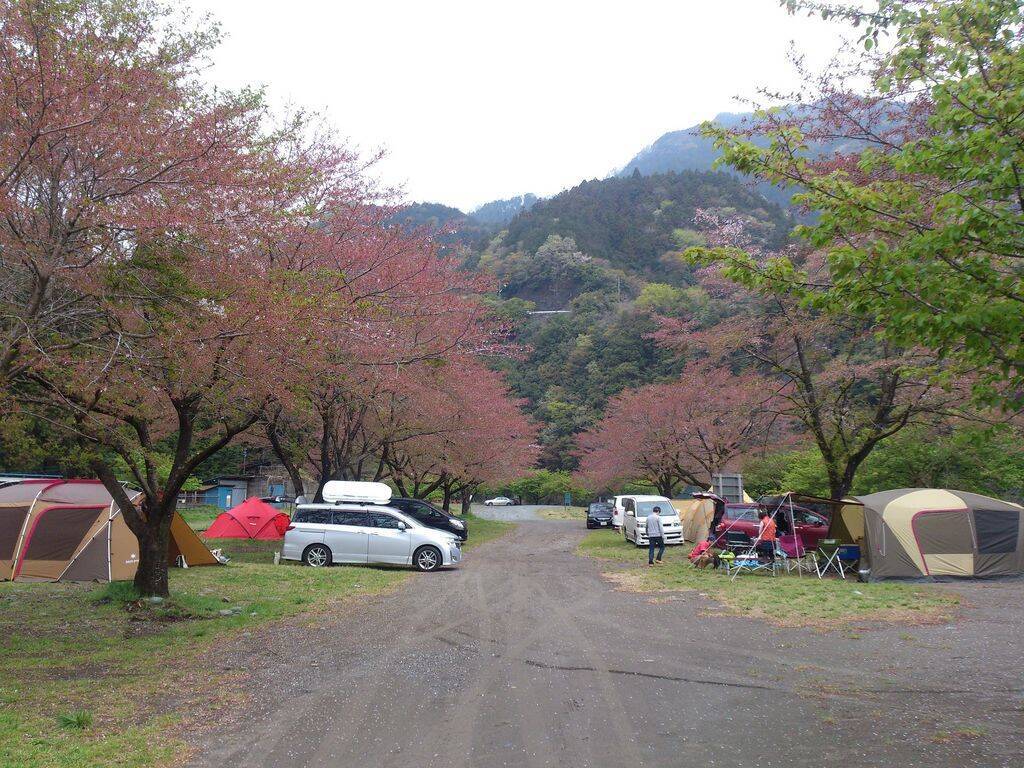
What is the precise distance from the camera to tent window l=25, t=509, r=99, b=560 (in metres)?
13.7

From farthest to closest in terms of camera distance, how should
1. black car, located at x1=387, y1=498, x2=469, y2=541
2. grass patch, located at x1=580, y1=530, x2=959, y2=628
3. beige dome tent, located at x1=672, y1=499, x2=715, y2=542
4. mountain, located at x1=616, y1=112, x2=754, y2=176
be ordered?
mountain, located at x1=616, y1=112, x2=754, y2=176 < beige dome tent, located at x1=672, y1=499, x2=715, y2=542 < black car, located at x1=387, y1=498, x2=469, y2=541 < grass patch, located at x1=580, y1=530, x2=959, y2=628

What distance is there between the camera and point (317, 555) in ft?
56.3

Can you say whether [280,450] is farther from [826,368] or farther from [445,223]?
[826,368]

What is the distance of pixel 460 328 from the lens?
646 inches

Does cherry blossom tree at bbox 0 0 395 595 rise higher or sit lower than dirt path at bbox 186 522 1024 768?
higher

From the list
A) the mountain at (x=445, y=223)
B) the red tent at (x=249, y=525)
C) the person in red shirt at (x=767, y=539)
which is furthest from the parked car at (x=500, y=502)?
the person in red shirt at (x=767, y=539)

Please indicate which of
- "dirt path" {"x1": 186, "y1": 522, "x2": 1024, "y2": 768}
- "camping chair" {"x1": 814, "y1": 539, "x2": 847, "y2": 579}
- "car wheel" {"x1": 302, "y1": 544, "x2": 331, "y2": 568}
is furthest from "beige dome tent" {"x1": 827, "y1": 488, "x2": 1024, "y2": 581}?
"car wheel" {"x1": 302, "y1": 544, "x2": 331, "y2": 568}

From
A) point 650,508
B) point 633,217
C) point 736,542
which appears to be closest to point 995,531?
point 736,542

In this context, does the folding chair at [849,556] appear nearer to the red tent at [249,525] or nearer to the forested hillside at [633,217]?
the red tent at [249,525]

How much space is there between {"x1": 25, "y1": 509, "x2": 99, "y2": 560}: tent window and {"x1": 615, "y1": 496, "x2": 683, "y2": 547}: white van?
1590cm

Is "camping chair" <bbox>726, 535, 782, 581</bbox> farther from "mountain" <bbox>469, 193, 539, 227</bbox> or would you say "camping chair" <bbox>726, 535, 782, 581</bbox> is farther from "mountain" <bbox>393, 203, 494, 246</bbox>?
"mountain" <bbox>469, 193, 539, 227</bbox>

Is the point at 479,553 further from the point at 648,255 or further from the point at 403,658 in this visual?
the point at 648,255

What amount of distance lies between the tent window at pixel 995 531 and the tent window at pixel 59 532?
1752cm

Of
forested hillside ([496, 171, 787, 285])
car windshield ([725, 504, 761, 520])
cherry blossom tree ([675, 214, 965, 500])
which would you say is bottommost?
car windshield ([725, 504, 761, 520])
